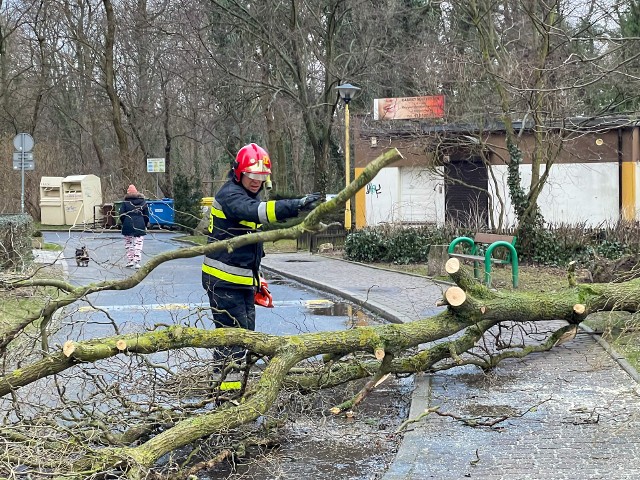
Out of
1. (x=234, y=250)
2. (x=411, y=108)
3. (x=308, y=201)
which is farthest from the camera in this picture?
(x=411, y=108)

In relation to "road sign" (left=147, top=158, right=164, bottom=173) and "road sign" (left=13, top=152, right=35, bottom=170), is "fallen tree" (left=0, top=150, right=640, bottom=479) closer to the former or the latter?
"road sign" (left=13, top=152, right=35, bottom=170)

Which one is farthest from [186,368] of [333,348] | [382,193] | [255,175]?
[382,193]

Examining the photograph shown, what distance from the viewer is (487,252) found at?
516 inches

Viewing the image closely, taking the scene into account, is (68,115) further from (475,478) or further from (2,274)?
(475,478)

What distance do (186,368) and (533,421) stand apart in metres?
2.45

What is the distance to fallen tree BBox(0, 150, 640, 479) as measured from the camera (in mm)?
4785

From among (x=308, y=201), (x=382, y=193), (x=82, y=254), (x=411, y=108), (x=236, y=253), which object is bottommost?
(x=82, y=254)

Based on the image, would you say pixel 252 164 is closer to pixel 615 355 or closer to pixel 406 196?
pixel 615 355

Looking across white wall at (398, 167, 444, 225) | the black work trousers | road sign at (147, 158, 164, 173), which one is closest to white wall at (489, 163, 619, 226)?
white wall at (398, 167, 444, 225)

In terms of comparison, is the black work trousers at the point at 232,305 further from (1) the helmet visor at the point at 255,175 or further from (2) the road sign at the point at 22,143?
(2) the road sign at the point at 22,143

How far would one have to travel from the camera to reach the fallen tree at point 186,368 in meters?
4.79

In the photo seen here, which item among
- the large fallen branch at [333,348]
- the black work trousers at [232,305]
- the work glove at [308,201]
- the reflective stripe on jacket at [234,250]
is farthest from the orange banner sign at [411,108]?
the work glove at [308,201]

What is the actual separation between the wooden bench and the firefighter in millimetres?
5652

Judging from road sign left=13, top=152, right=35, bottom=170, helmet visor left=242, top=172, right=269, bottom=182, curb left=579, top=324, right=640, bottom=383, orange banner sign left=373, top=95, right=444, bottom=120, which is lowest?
curb left=579, top=324, right=640, bottom=383
